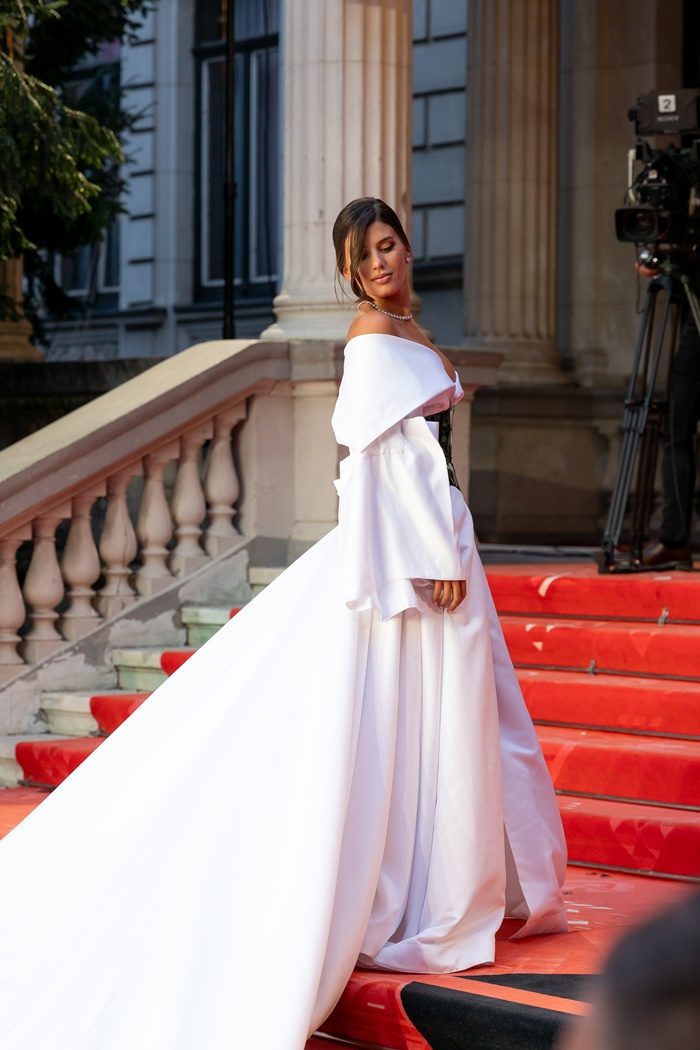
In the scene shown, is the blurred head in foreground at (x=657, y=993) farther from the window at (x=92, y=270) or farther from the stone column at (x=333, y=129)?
the window at (x=92, y=270)

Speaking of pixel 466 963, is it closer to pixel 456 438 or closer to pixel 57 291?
pixel 456 438

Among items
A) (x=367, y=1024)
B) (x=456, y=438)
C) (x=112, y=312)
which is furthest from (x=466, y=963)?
(x=112, y=312)

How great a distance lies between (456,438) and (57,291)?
4.34 metres

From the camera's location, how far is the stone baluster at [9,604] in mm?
6480

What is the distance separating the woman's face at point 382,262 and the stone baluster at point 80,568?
9.58ft

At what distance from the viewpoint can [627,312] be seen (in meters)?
11.6

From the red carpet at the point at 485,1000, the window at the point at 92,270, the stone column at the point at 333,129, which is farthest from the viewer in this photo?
the window at the point at 92,270

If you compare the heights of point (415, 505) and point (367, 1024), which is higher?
point (415, 505)

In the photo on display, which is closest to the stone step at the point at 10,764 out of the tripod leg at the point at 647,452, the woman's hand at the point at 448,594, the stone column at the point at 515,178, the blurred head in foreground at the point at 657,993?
the tripod leg at the point at 647,452

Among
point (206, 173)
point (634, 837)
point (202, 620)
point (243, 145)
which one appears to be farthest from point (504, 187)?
point (634, 837)

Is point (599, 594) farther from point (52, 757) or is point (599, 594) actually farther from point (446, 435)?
point (446, 435)

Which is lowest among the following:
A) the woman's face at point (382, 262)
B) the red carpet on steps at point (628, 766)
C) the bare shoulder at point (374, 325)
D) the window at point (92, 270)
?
the red carpet on steps at point (628, 766)

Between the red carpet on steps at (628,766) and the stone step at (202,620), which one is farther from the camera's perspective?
the stone step at (202,620)

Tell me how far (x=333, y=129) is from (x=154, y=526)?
75.1 inches
